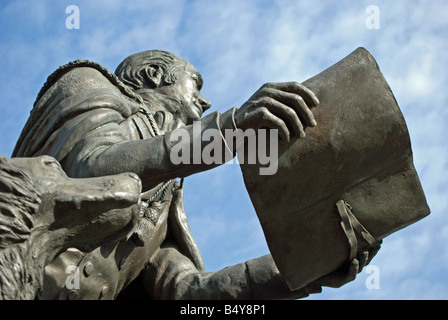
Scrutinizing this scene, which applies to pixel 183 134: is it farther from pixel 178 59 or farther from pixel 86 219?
pixel 178 59

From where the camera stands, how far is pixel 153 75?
600 cm

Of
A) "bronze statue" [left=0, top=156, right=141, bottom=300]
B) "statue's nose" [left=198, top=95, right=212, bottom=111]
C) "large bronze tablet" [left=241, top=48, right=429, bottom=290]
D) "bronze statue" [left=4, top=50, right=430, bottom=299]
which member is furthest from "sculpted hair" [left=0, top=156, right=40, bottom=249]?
"statue's nose" [left=198, top=95, right=212, bottom=111]

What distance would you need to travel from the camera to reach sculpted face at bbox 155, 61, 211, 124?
19.4 feet

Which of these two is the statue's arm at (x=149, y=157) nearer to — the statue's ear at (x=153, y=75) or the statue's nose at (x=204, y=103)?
the statue's ear at (x=153, y=75)

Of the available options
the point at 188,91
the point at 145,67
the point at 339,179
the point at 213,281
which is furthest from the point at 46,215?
the point at 145,67

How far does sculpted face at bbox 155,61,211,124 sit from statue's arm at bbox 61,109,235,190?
1271 mm

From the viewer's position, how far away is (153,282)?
5477 mm

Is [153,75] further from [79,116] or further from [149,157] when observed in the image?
[149,157]

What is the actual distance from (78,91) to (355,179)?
1.90 meters

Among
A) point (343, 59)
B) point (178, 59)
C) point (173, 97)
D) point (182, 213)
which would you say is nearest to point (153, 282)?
point (182, 213)

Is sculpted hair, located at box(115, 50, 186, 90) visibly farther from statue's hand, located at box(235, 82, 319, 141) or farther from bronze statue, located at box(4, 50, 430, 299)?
statue's hand, located at box(235, 82, 319, 141)

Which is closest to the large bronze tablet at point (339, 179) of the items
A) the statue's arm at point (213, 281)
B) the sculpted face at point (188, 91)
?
the statue's arm at point (213, 281)

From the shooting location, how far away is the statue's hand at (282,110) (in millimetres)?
4109

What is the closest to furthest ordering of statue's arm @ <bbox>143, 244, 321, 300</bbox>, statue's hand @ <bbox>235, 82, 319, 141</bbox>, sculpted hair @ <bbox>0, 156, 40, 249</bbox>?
sculpted hair @ <bbox>0, 156, 40, 249</bbox> < statue's hand @ <bbox>235, 82, 319, 141</bbox> < statue's arm @ <bbox>143, 244, 321, 300</bbox>
